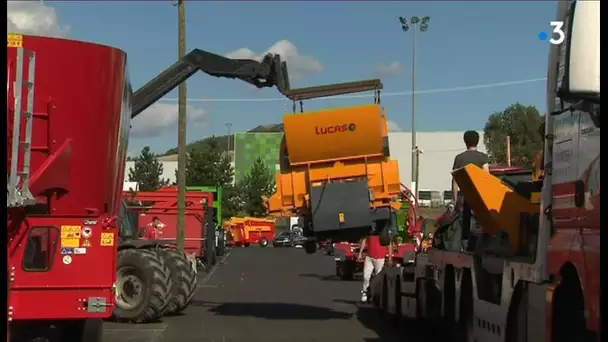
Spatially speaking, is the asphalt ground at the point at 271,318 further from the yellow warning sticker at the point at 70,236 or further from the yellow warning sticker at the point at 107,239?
the yellow warning sticker at the point at 70,236

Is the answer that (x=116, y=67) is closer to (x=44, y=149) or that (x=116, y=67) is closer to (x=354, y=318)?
(x=44, y=149)

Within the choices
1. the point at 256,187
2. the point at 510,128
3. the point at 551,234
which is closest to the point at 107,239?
the point at 551,234

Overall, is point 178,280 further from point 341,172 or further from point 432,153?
point 432,153

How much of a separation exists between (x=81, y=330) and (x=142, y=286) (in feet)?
13.8

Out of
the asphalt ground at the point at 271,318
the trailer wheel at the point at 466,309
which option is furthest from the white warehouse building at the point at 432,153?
the trailer wheel at the point at 466,309

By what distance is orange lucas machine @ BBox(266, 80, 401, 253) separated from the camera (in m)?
12.7

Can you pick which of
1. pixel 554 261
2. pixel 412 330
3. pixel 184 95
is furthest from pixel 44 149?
pixel 184 95

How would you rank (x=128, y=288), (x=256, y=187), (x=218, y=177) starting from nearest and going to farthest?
(x=128, y=288)
(x=218, y=177)
(x=256, y=187)

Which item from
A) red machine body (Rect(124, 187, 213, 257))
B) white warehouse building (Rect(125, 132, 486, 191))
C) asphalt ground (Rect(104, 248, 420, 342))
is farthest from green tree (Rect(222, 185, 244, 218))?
asphalt ground (Rect(104, 248, 420, 342))

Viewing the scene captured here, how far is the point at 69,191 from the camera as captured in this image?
27.7 feet

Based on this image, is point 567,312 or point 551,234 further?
point 551,234

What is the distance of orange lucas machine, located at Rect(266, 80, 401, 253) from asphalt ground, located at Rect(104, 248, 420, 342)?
4.71ft
